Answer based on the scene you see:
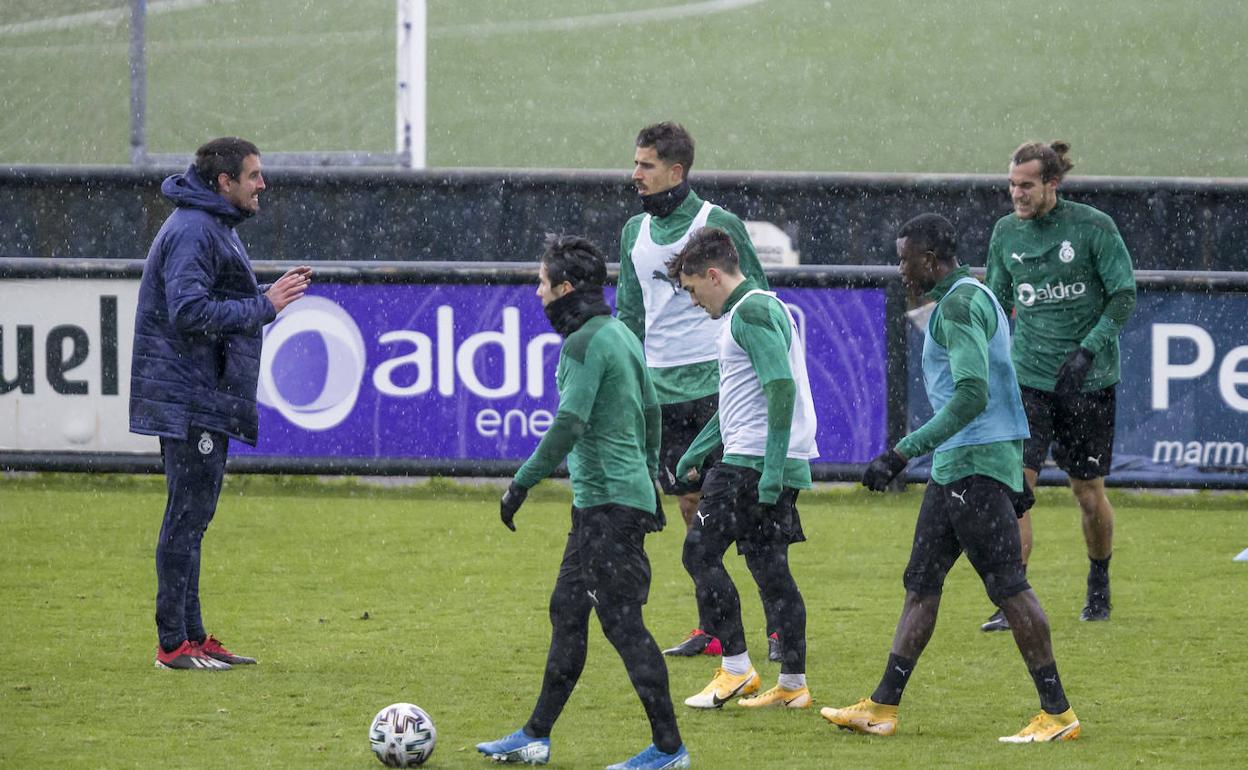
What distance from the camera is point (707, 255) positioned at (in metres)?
6.45

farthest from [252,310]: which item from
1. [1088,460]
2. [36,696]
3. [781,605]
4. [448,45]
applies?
[448,45]

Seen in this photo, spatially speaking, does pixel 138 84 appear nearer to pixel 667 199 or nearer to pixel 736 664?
pixel 667 199

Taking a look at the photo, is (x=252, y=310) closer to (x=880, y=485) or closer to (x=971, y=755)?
(x=880, y=485)

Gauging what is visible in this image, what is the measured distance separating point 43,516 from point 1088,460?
6.34 metres

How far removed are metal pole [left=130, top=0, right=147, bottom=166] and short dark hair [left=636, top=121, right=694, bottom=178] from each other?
7.70 m

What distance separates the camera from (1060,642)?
26.5 feet

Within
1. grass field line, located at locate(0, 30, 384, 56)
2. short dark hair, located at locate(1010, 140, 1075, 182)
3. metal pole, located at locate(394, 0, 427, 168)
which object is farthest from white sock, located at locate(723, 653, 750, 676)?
grass field line, located at locate(0, 30, 384, 56)

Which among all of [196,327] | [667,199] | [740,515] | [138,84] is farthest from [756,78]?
[740,515]

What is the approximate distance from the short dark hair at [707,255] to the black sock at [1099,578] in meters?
2.98

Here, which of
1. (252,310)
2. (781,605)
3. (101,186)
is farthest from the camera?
(101,186)

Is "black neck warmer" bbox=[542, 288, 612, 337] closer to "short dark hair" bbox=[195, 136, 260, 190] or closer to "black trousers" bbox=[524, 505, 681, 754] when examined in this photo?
"black trousers" bbox=[524, 505, 681, 754]

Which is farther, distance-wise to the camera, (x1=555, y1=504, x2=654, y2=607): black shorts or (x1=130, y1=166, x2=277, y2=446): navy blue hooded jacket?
(x1=130, y1=166, x2=277, y2=446): navy blue hooded jacket

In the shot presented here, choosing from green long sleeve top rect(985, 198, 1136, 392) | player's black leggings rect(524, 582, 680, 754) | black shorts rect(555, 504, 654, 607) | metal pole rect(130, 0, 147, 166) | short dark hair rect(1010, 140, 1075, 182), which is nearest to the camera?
player's black leggings rect(524, 582, 680, 754)

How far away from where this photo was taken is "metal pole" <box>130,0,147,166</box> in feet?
47.5
